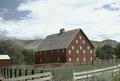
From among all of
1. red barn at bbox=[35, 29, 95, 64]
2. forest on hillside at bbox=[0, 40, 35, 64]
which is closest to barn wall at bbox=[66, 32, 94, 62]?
red barn at bbox=[35, 29, 95, 64]

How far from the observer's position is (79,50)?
8212 centimetres

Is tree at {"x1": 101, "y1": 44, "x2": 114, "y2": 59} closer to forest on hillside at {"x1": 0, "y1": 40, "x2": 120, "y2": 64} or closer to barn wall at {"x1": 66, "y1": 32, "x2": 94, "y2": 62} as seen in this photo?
forest on hillside at {"x1": 0, "y1": 40, "x2": 120, "y2": 64}

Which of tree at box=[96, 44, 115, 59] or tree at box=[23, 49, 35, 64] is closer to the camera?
tree at box=[23, 49, 35, 64]

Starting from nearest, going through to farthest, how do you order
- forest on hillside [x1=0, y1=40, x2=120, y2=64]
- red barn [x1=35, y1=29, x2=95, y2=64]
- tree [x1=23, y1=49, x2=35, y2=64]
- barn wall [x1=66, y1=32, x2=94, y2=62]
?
red barn [x1=35, y1=29, x2=95, y2=64] < barn wall [x1=66, y1=32, x2=94, y2=62] < forest on hillside [x1=0, y1=40, x2=120, y2=64] < tree [x1=23, y1=49, x2=35, y2=64]

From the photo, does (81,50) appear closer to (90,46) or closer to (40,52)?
(90,46)

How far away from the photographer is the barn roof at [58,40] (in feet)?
257

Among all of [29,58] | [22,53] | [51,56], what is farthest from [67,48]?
[22,53]

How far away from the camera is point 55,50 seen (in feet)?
266

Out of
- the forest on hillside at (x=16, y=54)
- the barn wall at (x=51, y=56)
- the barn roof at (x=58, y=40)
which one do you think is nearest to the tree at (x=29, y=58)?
the forest on hillside at (x=16, y=54)

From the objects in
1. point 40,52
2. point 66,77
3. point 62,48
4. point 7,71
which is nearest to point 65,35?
point 62,48

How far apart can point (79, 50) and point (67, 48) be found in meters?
6.12

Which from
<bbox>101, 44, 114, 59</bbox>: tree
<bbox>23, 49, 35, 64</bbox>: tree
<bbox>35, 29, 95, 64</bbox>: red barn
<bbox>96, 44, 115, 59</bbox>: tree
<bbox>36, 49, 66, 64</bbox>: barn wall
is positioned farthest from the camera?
<bbox>96, 44, 115, 59</bbox>: tree

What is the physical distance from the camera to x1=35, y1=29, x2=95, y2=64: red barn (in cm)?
7800

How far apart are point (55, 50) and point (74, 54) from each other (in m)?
5.21
